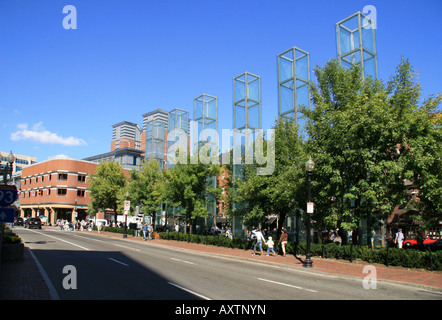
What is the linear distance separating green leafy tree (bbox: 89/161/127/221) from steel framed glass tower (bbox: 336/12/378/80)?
109 ft

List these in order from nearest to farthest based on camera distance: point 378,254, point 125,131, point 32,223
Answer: point 378,254 → point 32,223 → point 125,131

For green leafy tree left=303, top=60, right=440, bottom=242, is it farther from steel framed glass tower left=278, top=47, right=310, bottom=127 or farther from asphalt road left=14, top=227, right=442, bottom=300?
steel framed glass tower left=278, top=47, right=310, bottom=127

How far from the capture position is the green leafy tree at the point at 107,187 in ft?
155

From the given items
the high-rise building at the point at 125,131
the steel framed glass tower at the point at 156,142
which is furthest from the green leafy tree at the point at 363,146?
the high-rise building at the point at 125,131

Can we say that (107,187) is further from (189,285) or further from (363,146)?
(189,285)

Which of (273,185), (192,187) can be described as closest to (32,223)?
(192,187)

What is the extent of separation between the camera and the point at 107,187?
47.2 metres

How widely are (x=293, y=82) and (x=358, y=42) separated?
224 inches

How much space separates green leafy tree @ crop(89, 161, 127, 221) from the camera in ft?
155

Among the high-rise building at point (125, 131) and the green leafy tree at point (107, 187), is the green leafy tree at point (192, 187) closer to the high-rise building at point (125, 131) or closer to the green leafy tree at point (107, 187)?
the green leafy tree at point (107, 187)
